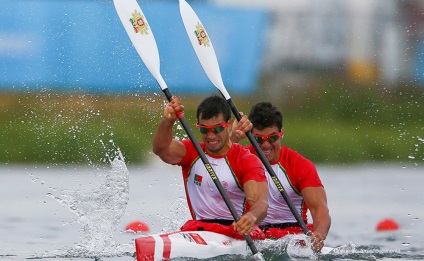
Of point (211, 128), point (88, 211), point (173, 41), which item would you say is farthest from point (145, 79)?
point (211, 128)

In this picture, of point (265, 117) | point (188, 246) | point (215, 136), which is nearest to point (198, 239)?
point (188, 246)

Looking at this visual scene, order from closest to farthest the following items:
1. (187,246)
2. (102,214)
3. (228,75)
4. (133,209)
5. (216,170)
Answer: (187,246) → (216,170) → (102,214) → (133,209) → (228,75)

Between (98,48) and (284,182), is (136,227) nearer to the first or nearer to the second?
(284,182)

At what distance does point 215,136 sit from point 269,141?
2.58 ft

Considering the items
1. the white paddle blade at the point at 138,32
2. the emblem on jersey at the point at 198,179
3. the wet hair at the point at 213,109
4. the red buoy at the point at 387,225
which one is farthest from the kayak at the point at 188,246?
the red buoy at the point at 387,225

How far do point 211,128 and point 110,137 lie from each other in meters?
10.8

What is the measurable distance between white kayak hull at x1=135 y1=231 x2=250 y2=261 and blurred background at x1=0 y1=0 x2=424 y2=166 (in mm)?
9650

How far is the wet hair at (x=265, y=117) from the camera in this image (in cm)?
1038

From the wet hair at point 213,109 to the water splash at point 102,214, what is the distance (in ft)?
5.64

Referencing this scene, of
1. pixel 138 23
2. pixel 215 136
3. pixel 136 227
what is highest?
pixel 138 23

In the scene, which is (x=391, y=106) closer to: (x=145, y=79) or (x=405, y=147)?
(x=405, y=147)

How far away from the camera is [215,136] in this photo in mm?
9805

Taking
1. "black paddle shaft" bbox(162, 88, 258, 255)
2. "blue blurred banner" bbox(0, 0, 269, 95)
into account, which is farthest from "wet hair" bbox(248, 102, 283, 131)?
"blue blurred banner" bbox(0, 0, 269, 95)

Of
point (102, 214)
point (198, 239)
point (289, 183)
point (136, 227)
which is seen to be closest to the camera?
point (198, 239)
